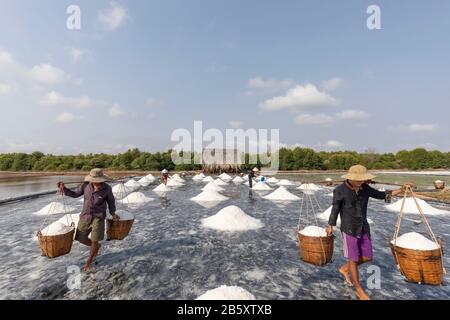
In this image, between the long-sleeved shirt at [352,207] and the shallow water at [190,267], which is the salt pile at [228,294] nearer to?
the shallow water at [190,267]

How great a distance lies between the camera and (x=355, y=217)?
3.32 meters

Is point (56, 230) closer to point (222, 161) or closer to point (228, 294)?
point (228, 294)

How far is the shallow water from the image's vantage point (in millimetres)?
3613

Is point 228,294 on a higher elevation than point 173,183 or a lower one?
higher

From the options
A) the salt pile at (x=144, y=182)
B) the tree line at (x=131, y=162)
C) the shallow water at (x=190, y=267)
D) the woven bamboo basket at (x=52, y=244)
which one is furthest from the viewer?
the tree line at (x=131, y=162)

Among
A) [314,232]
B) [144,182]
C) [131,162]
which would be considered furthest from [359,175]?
[131,162]

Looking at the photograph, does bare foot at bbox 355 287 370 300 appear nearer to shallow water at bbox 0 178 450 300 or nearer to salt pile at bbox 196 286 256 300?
shallow water at bbox 0 178 450 300

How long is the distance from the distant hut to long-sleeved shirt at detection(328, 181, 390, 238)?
37.0 metres

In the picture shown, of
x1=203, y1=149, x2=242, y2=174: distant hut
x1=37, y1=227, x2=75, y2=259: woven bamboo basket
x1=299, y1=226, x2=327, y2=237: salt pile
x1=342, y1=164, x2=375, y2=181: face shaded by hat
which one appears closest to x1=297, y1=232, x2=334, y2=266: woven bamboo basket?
x1=299, y1=226, x2=327, y2=237: salt pile

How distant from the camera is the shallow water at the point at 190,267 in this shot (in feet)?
11.9

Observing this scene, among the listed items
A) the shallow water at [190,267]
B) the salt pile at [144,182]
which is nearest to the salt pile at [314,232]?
the shallow water at [190,267]

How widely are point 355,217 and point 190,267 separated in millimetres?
2804

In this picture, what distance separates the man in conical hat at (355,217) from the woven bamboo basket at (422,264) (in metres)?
0.50

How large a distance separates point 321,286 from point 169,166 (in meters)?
44.3
